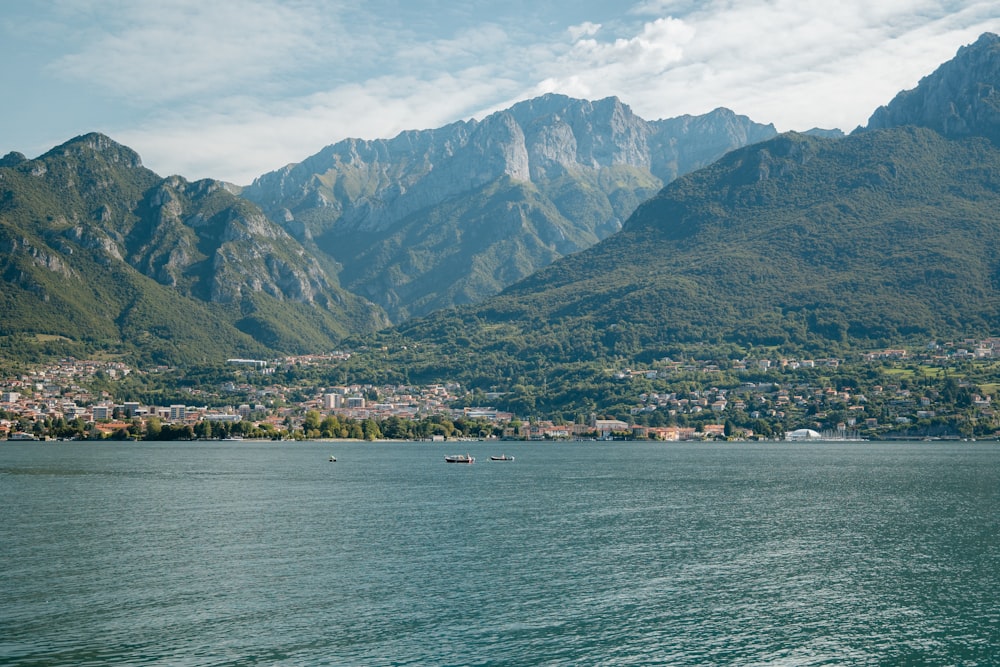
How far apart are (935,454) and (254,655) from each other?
13490 centimetres

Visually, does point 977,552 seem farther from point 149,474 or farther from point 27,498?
point 149,474

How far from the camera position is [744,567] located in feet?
166

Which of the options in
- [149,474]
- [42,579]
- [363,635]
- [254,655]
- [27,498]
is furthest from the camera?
[149,474]

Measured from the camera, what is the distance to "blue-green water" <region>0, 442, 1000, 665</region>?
35.6 meters

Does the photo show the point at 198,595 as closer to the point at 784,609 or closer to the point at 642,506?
the point at 784,609

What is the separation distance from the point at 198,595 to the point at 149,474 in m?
67.7

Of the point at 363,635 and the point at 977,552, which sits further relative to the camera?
the point at 977,552

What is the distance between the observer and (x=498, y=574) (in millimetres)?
47969

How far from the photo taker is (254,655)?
34.0 m

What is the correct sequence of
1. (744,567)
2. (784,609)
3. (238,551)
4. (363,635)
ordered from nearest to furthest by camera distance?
(363,635), (784,609), (744,567), (238,551)

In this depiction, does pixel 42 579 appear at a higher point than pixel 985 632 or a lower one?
higher

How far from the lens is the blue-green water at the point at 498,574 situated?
35.6 metres

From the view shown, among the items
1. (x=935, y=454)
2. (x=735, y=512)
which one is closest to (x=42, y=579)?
(x=735, y=512)

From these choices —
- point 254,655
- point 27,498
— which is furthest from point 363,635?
point 27,498
